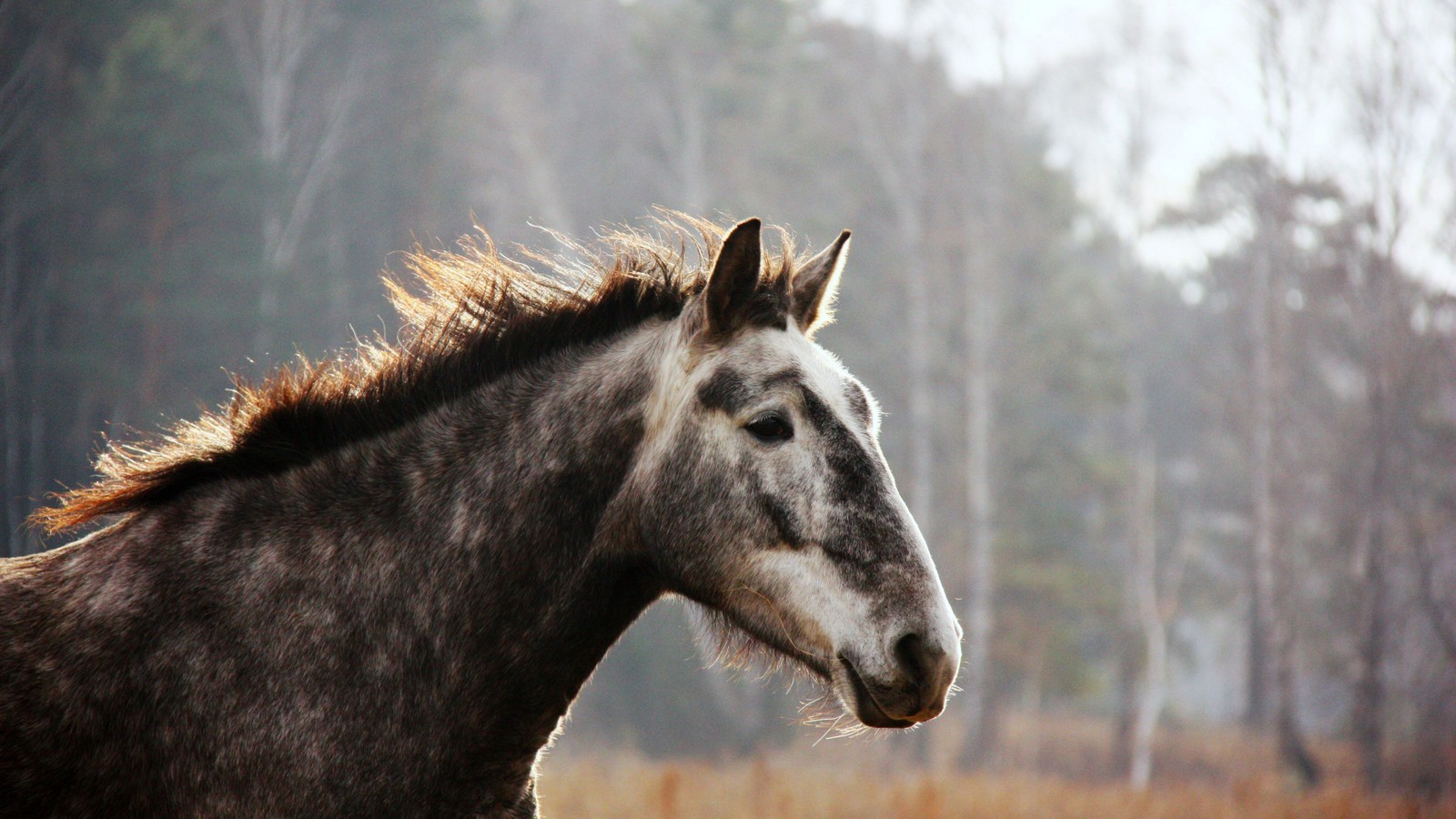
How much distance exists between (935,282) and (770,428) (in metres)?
20.3

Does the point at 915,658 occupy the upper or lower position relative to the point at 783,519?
lower

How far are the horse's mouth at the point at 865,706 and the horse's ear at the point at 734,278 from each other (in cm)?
81

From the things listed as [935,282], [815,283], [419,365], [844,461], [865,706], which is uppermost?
[935,282]

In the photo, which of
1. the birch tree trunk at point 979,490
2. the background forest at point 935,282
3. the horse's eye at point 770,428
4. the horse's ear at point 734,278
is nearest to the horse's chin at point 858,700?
the horse's eye at point 770,428

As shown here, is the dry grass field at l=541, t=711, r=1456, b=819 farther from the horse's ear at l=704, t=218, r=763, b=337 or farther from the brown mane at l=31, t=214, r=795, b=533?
the horse's ear at l=704, t=218, r=763, b=337

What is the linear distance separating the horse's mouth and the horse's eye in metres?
0.50

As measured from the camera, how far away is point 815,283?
276cm

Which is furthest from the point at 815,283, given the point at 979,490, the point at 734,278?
the point at 979,490

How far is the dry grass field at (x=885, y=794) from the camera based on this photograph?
32.2 ft

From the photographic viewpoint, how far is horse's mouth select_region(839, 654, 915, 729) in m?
2.17

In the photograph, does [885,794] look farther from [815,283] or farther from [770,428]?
[770,428]

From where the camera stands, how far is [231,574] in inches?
91.3

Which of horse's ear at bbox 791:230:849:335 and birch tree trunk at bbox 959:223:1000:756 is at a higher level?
birch tree trunk at bbox 959:223:1000:756

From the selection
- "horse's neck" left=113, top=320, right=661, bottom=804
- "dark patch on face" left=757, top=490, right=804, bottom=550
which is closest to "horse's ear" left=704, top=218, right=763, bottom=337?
"horse's neck" left=113, top=320, right=661, bottom=804
